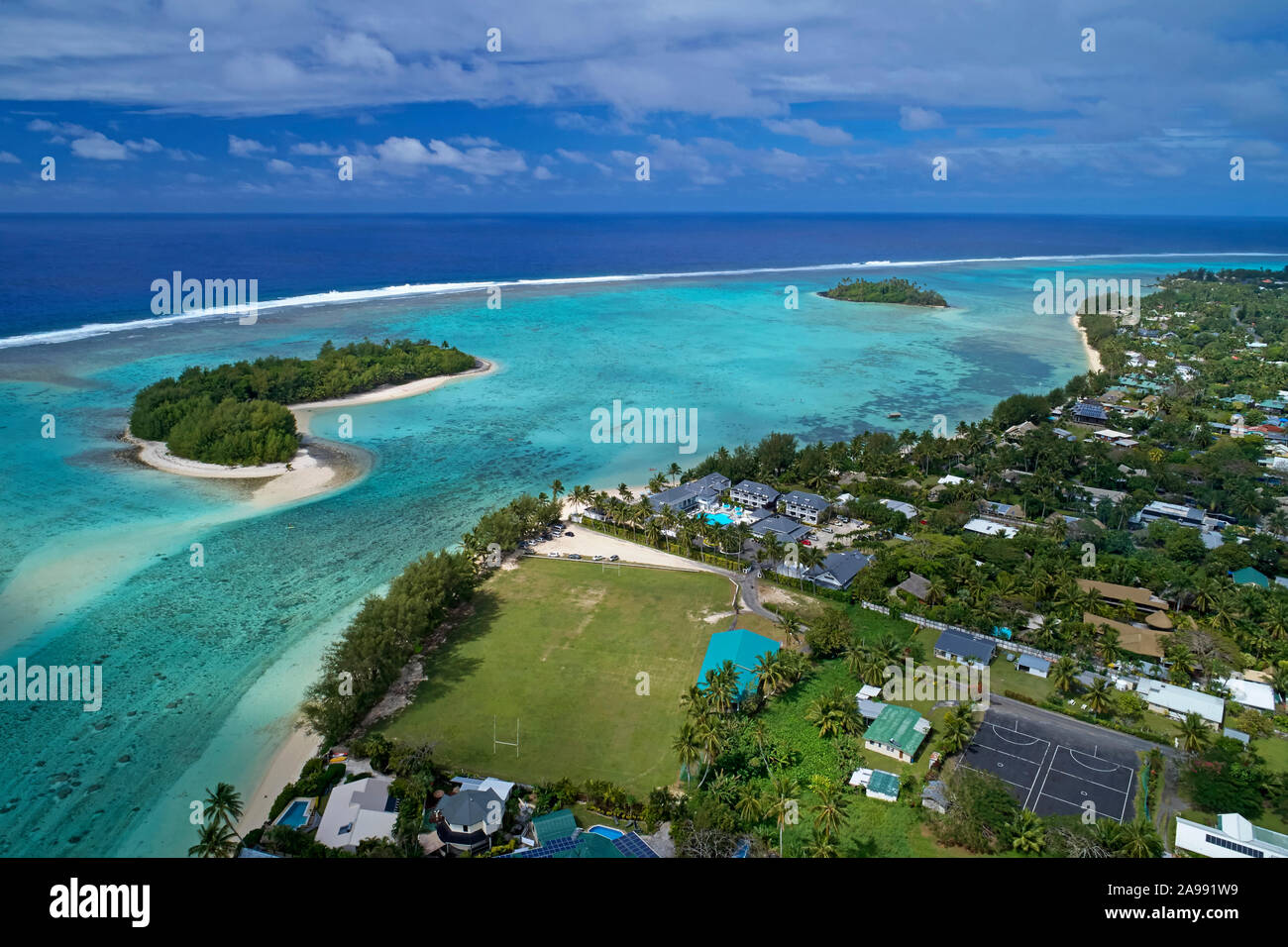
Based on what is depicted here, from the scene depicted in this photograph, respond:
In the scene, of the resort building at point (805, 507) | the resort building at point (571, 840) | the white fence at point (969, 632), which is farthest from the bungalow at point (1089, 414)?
the resort building at point (571, 840)

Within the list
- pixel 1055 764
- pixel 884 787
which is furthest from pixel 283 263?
pixel 1055 764

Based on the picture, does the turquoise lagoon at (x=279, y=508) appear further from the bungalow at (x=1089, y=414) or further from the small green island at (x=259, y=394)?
the bungalow at (x=1089, y=414)

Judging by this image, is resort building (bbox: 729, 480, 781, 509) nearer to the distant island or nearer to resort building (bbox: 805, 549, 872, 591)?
resort building (bbox: 805, 549, 872, 591)

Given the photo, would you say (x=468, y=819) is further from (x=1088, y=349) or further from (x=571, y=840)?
(x=1088, y=349)

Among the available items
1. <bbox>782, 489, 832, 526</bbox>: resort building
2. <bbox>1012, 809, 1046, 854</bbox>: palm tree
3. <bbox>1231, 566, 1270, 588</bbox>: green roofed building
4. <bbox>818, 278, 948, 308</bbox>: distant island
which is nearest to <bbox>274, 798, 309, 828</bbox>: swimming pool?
<bbox>1012, 809, 1046, 854</bbox>: palm tree

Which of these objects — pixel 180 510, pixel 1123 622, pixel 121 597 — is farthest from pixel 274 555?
pixel 1123 622
